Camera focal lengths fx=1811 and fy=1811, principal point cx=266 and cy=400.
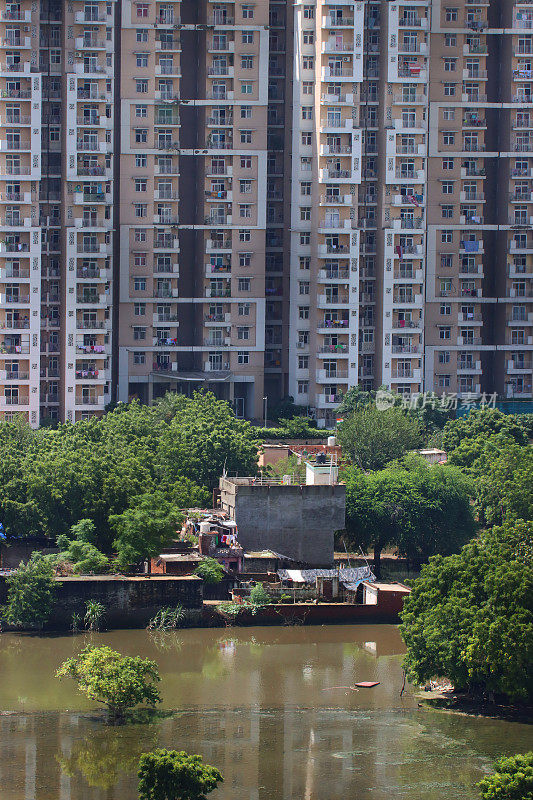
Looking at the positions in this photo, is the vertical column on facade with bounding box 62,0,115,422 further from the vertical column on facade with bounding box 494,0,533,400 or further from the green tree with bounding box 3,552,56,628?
the green tree with bounding box 3,552,56,628

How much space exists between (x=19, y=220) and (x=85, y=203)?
327 centimetres

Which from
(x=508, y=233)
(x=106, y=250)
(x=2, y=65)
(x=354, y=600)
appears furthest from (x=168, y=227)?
(x=354, y=600)

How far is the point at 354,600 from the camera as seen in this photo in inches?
2384

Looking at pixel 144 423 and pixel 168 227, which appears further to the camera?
pixel 168 227

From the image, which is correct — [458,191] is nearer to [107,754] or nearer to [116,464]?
[116,464]

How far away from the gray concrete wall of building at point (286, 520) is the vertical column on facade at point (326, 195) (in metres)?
25.1

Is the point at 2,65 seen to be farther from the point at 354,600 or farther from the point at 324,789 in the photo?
the point at 324,789

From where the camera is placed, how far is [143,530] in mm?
59000

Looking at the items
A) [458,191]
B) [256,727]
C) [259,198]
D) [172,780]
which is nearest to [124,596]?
[256,727]

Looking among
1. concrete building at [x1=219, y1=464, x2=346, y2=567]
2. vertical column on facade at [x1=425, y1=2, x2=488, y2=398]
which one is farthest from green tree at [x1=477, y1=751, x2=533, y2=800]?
vertical column on facade at [x1=425, y1=2, x2=488, y2=398]

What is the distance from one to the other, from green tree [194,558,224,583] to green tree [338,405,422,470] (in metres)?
19.1

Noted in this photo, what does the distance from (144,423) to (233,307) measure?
17.3 meters

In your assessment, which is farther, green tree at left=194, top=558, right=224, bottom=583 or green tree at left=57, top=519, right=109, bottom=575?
green tree at left=194, top=558, right=224, bottom=583

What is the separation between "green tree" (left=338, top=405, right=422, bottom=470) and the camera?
256 feet
